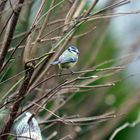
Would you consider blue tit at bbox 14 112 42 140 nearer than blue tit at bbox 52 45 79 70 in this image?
No

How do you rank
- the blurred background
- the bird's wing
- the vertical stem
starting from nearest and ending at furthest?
the vertical stem
the bird's wing
the blurred background

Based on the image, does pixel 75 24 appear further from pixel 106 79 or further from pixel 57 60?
pixel 106 79

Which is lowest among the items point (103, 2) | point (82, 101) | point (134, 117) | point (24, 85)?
point (134, 117)

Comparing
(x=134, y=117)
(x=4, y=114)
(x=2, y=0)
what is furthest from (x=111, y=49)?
(x=2, y=0)

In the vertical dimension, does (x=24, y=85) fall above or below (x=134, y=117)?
above

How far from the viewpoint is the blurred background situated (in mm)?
3959

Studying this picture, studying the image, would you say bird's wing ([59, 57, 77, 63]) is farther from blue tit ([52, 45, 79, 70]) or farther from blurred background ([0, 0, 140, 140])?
blurred background ([0, 0, 140, 140])

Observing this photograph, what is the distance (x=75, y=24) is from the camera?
9.61 ft

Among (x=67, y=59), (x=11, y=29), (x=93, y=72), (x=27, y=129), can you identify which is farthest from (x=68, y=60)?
(x=93, y=72)

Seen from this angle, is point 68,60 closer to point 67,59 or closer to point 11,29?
point 67,59

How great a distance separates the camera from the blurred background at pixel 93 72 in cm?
396

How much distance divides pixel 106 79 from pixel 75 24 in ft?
8.72

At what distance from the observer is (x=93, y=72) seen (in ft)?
16.2

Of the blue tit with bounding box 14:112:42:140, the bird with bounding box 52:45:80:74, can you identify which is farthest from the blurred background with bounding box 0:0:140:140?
the bird with bounding box 52:45:80:74
